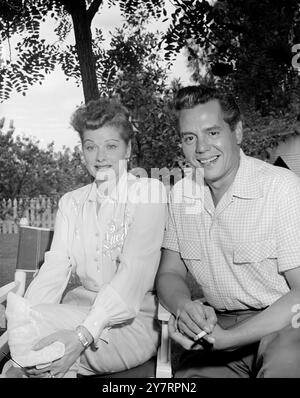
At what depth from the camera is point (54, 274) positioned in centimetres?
242

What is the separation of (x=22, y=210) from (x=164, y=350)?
6.67 m

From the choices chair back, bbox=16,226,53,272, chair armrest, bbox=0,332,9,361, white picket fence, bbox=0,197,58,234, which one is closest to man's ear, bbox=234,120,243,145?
chair back, bbox=16,226,53,272

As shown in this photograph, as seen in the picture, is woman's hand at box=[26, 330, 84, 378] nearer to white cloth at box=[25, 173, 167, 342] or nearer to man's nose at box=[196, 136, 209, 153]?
white cloth at box=[25, 173, 167, 342]

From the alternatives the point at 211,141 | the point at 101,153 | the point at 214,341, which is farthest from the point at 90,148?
the point at 214,341

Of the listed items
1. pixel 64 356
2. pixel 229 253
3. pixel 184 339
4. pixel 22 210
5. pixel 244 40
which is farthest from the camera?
pixel 22 210

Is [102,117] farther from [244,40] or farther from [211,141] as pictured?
[244,40]

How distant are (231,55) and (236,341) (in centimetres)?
240

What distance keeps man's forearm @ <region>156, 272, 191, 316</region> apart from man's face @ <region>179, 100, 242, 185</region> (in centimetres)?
46

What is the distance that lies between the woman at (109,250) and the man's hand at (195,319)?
0.24m

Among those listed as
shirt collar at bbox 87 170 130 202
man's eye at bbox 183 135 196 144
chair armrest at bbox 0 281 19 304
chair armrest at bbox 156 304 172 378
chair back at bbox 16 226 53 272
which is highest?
man's eye at bbox 183 135 196 144

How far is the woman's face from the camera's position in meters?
2.44

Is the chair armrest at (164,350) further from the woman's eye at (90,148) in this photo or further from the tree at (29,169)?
the tree at (29,169)

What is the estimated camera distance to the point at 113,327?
2307 millimetres
